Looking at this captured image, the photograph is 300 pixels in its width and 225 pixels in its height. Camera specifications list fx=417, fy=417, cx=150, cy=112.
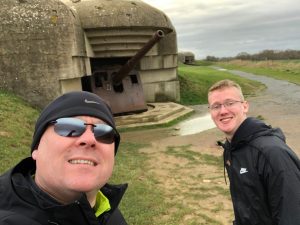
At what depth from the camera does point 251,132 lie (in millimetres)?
2422

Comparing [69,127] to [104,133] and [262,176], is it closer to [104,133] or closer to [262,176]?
[104,133]

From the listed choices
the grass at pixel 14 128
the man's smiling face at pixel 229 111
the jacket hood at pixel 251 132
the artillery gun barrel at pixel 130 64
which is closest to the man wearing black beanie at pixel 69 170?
the jacket hood at pixel 251 132

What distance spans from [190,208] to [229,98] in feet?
8.82

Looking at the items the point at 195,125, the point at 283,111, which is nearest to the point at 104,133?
the point at 195,125

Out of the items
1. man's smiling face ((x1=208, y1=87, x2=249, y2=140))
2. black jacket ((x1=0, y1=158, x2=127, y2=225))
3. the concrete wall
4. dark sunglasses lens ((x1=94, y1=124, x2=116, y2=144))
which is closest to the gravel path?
the concrete wall

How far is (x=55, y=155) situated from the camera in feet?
4.61

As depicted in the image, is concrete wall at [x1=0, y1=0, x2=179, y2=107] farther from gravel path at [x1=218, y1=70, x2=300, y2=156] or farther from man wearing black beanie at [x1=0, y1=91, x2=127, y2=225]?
man wearing black beanie at [x1=0, y1=91, x2=127, y2=225]

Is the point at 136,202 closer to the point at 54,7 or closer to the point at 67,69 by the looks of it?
the point at 67,69

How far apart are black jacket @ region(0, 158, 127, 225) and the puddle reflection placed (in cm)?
886

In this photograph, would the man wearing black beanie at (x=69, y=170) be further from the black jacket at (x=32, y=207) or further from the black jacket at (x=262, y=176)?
the black jacket at (x=262, y=176)

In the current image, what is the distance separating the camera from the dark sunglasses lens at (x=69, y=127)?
1.40 metres

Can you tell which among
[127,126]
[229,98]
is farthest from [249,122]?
[127,126]

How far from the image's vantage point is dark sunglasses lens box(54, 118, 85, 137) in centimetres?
140

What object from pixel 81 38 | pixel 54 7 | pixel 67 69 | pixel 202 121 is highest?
pixel 54 7
